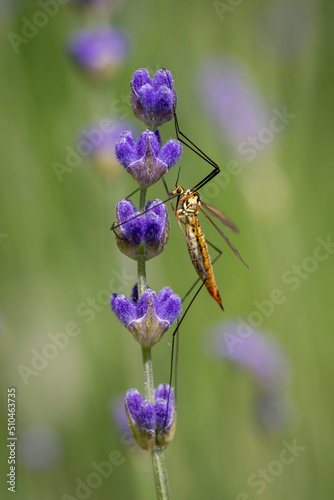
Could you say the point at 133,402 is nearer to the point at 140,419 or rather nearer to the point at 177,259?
the point at 140,419

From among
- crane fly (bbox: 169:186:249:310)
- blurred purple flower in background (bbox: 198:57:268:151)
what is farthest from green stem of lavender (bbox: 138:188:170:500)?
blurred purple flower in background (bbox: 198:57:268:151)

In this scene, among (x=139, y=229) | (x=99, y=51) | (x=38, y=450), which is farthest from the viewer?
(x=99, y=51)

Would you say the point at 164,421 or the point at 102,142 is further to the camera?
the point at 102,142

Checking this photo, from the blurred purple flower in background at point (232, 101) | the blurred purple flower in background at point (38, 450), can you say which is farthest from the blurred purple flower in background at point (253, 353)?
the blurred purple flower in background at point (232, 101)

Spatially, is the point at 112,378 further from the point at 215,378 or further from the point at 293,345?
the point at 293,345

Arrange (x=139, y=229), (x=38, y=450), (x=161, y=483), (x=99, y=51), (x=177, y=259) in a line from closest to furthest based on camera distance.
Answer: (x=161, y=483)
(x=139, y=229)
(x=38, y=450)
(x=99, y=51)
(x=177, y=259)

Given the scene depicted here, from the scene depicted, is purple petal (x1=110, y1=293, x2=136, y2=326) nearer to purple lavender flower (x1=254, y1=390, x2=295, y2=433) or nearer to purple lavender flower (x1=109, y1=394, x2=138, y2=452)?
purple lavender flower (x1=109, y1=394, x2=138, y2=452)

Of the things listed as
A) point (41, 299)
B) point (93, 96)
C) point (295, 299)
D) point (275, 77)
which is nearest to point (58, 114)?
point (93, 96)

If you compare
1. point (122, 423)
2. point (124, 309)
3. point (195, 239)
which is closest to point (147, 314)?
point (124, 309)
